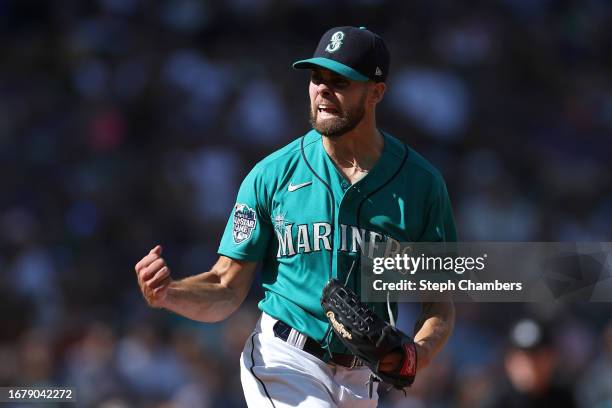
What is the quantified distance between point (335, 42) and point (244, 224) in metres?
0.85

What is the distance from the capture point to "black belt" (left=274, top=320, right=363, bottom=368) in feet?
15.1

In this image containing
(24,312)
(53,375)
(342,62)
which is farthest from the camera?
(24,312)

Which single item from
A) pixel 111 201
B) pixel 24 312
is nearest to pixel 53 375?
pixel 24 312

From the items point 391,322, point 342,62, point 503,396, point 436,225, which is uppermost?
point 342,62

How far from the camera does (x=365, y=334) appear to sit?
14.1ft

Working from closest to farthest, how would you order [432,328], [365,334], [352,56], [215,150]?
[365,334] → [352,56] → [432,328] → [215,150]

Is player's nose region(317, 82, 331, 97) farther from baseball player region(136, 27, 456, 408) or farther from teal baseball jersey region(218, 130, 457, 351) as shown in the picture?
teal baseball jersey region(218, 130, 457, 351)

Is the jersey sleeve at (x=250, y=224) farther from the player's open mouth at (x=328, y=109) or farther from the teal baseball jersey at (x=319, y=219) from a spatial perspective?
the player's open mouth at (x=328, y=109)

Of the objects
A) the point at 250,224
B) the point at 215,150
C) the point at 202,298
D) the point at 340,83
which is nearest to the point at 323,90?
the point at 340,83

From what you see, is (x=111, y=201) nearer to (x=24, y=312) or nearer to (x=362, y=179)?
(x=24, y=312)

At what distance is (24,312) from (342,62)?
6656 mm

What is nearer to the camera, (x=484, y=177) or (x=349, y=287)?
(x=349, y=287)

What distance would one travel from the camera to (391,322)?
4711 mm

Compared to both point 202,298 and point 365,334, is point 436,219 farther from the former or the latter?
point 202,298
